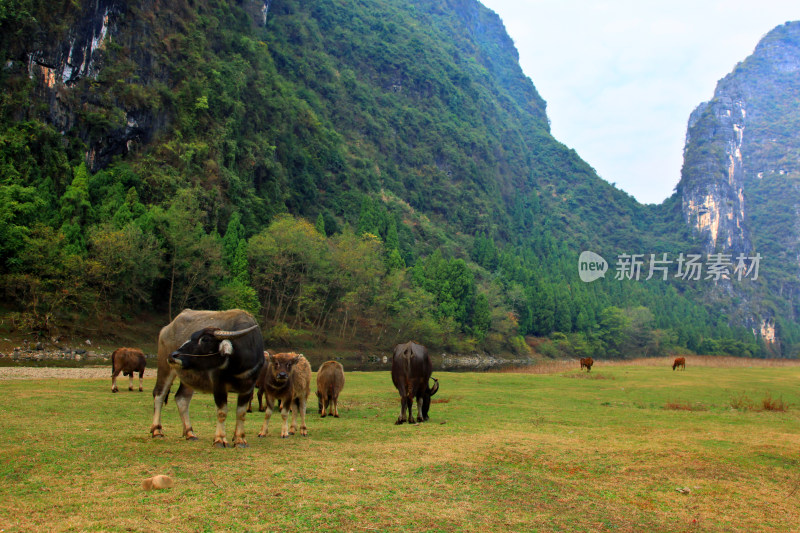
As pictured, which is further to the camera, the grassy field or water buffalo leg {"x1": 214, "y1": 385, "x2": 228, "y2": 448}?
water buffalo leg {"x1": 214, "y1": 385, "x2": 228, "y2": 448}

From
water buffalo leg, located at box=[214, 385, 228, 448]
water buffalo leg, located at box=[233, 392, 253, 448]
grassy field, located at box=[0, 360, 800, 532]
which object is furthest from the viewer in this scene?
water buffalo leg, located at box=[233, 392, 253, 448]

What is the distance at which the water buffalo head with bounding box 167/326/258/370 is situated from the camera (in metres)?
9.00

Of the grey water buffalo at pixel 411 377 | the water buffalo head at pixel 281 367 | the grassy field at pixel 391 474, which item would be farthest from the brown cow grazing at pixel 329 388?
the water buffalo head at pixel 281 367

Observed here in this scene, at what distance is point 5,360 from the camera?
109ft

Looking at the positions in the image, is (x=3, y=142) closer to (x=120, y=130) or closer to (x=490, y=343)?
(x=120, y=130)

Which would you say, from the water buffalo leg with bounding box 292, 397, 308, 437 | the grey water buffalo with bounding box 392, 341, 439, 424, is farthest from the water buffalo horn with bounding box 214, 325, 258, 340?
the grey water buffalo with bounding box 392, 341, 439, 424

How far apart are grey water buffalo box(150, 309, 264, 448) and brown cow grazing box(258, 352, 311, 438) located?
35.3 inches

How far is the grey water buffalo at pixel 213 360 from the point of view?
9.14 m

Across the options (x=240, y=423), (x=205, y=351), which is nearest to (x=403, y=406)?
(x=240, y=423)

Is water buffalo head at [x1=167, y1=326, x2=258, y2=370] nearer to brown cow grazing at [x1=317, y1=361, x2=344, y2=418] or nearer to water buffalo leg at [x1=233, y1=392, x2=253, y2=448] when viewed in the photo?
water buffalo leg at [x1=233, y1=392, x2=253, y2=448]

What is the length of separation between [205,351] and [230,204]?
63.9 m

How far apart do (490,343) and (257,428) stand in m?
73.8

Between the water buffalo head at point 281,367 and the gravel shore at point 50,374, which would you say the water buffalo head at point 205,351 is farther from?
the gravel shore at point 50,374

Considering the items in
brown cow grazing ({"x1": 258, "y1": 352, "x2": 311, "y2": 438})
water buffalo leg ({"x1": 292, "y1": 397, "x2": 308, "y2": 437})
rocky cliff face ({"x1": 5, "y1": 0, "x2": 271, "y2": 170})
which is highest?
rocky cliff face ({"x1": 5, "y1": 0, "x2": 271, "y2": 170})
